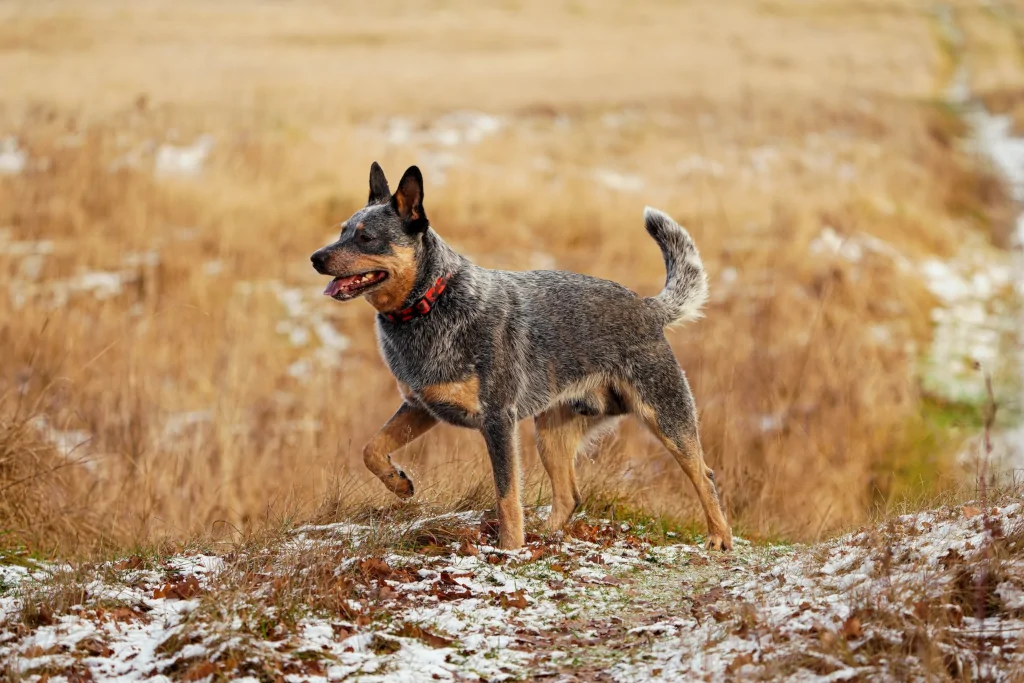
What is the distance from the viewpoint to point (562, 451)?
701cm

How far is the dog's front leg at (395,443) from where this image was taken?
6.35m

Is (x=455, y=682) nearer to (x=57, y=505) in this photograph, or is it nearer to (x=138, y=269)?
(x=57, y=505)

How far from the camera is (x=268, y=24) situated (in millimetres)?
37781

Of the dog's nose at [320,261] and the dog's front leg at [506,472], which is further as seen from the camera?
the dog's front leg at [506,472]

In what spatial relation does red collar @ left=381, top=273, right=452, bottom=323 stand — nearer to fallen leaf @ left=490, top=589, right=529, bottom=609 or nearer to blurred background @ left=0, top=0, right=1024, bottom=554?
blurred background @ left=0, top=0, right=1024, bottom=554

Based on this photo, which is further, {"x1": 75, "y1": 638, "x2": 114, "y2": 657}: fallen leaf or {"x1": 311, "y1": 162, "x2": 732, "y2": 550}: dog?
{"x1": 311, "y1": 162, "x2": 732, "y2": 550}: dog

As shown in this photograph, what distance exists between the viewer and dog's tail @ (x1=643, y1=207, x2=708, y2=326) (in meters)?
7.30

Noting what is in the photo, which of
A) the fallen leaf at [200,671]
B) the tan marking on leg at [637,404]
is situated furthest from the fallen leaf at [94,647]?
the tan marking on leg at [637,404]

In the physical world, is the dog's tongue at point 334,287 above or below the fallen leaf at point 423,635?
above

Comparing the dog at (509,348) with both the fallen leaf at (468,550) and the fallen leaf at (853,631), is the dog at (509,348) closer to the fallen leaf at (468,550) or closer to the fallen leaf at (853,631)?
the fallen leaf at (468,550)

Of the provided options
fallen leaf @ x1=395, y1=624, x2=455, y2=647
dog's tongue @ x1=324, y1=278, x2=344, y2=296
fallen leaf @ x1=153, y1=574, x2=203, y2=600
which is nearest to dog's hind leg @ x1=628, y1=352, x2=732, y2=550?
dog's tongue @ x1=324, y1=278, x2=344, y2=296

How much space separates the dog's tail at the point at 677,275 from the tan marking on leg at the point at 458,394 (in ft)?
5.43

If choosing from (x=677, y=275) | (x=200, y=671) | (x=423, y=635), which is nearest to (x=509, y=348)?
(x=677, y=275)

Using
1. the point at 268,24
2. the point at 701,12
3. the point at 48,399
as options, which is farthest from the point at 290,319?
the point at 701,12
